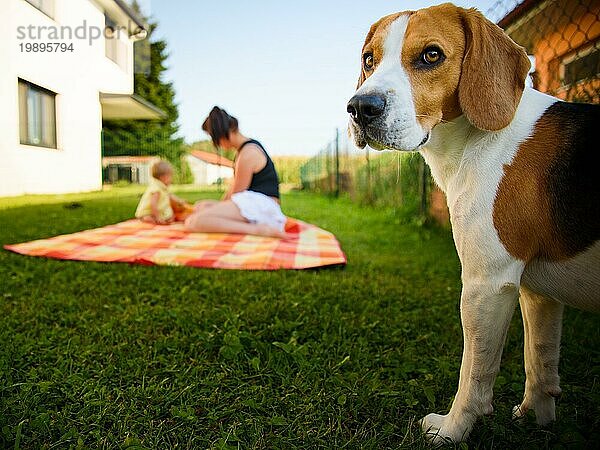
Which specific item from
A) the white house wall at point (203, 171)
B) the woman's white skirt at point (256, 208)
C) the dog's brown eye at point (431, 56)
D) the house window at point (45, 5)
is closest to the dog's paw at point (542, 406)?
the dog's brown eye at point (431, 56)

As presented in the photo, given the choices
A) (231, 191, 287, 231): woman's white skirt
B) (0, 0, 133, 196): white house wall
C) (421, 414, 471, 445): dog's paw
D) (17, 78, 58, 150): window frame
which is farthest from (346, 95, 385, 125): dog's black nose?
(17, 78, 58, 150): window frame

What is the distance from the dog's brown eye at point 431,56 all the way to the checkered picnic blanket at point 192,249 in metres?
2.81

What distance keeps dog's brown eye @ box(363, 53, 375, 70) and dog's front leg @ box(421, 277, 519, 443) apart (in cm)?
86

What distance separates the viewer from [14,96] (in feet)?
21.9

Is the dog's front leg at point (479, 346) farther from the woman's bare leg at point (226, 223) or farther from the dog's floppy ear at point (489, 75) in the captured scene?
the woman's bare leg at point (226, 223)

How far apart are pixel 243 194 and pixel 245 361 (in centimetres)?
410

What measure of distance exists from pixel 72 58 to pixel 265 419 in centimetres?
1064

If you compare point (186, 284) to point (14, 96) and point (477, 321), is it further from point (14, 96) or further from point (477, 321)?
point (14, 96)

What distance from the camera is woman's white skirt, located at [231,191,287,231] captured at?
6.24 m

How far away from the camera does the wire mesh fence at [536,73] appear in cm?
366

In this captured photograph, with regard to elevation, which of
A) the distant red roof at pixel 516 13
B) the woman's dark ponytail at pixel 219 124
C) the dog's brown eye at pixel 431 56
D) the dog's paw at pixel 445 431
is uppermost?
the distant red roof at pixel 516 13

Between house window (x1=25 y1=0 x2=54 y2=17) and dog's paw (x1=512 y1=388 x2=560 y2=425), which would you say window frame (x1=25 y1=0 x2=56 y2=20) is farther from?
dog's paw (x1=512 y1=388 x2=560 y2=425)

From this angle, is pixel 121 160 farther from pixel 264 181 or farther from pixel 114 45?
pixel 264 181

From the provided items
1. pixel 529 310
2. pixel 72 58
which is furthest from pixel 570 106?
pixel 72 58
